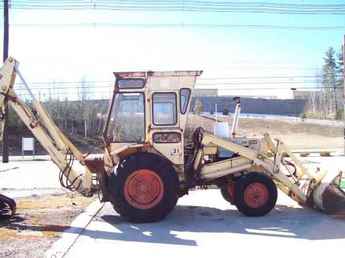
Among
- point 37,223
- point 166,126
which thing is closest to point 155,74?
point 166,126

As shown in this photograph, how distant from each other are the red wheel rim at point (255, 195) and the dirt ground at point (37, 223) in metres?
3.37

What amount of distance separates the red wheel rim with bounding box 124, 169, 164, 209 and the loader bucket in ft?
10.4

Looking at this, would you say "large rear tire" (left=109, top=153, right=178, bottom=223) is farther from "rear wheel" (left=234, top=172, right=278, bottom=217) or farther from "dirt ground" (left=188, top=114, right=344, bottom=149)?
"dirt ground" (left=188, top=114, right=344, bottom=149)

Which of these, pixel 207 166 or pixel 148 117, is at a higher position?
pixel 148 117

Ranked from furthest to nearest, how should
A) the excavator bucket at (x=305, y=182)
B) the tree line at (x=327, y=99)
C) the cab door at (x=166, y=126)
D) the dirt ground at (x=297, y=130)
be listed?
the tree line at (x=327, y=99) < the dirt ground at (x=297, y=130) < the excavator bucket at (x=305, y=182) < the cab door at (x=166, y=126)

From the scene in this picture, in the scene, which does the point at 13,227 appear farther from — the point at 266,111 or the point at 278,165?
the point at 266,111

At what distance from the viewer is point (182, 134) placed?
10.6m

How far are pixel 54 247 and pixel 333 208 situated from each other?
5600mm

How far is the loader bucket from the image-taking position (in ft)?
35.8

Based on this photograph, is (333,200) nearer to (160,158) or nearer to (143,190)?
(160,158)

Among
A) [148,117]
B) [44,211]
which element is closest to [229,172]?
[148,117]

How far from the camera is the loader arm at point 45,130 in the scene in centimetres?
1069

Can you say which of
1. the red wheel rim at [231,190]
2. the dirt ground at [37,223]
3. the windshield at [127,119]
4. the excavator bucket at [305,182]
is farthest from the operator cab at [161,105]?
the dirt ground at [37,223]

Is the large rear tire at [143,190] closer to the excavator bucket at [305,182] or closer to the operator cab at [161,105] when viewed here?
the operator cab at [161,105]
